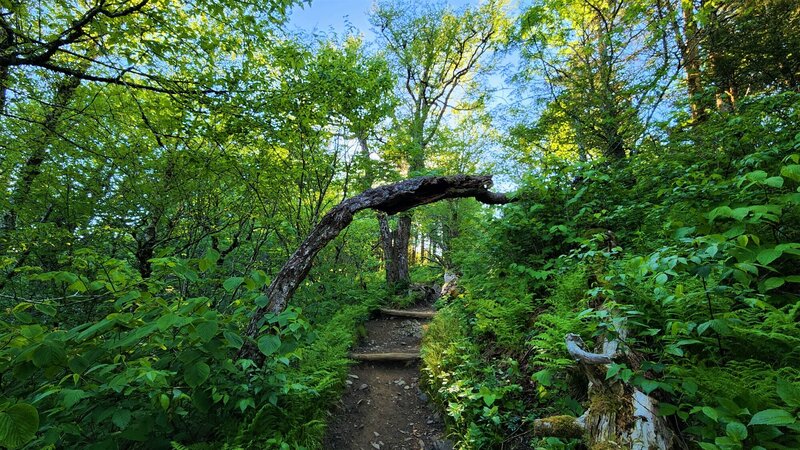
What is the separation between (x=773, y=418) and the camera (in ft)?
4.86

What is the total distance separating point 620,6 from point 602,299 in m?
8.90

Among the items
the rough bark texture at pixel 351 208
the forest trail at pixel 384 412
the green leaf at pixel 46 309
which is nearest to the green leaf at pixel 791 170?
the forest trail at pixel 384 412

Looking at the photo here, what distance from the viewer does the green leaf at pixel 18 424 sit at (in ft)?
4.65

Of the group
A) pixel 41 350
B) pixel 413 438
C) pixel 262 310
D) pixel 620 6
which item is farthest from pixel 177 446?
pixel 620 6

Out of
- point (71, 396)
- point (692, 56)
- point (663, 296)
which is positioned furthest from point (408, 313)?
point (692, 56)

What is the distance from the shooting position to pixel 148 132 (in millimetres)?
5629

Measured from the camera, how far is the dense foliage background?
7.07 feet

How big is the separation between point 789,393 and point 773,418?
283 mm

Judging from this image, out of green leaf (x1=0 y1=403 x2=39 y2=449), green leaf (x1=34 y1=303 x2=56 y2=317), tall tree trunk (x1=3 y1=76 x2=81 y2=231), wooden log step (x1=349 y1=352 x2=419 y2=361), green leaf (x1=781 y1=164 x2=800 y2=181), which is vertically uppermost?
tall tree trunk (x1=3 y1=76 x2=81 y2=231)

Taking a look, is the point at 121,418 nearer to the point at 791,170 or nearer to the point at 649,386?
the point at 649,386

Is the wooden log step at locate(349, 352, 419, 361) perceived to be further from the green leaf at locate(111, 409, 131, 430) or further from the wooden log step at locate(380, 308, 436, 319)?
the green leaf at locate(111, 409, 131, 430)

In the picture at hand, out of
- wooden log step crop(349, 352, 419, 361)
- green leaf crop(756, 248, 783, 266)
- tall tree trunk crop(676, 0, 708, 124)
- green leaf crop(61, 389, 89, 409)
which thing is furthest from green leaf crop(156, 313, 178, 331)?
tall tree trunk crop(676, 0, 708, 124)

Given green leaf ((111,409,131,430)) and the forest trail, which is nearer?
green leaf ((111,409,131,430))

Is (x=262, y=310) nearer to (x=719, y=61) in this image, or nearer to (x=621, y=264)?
(x=621, y=264)
